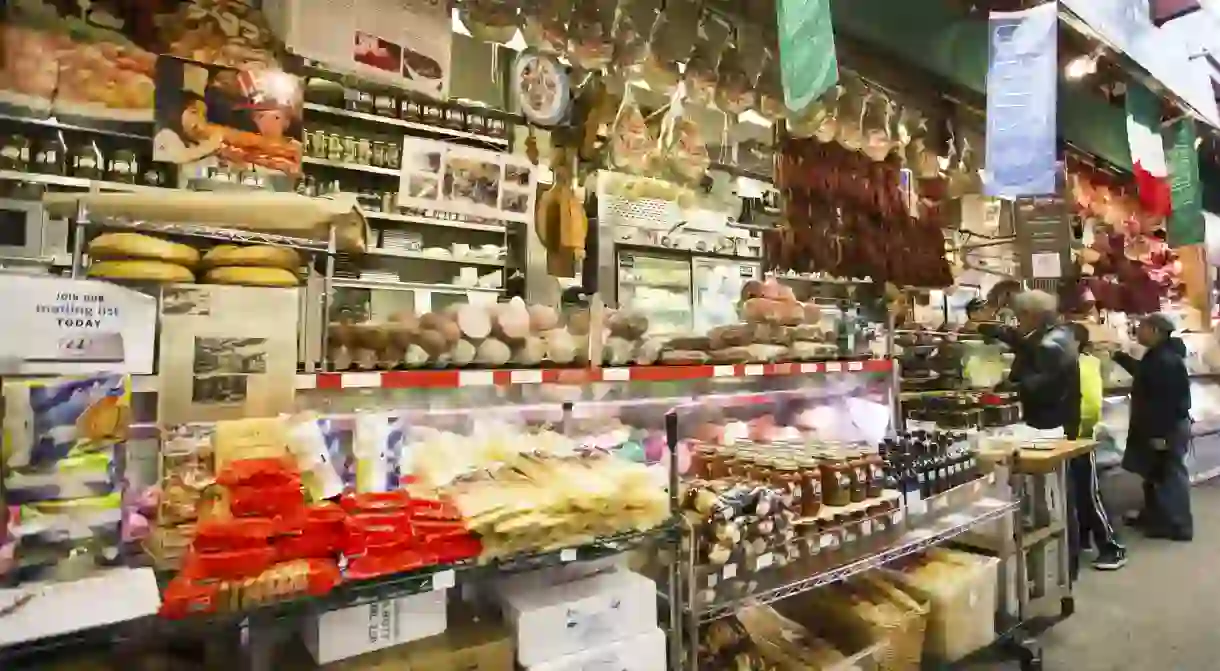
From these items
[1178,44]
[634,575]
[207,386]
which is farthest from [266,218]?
[1178,44]

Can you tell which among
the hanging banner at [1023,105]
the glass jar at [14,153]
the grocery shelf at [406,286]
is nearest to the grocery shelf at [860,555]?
the hanging banner at [1023,105]

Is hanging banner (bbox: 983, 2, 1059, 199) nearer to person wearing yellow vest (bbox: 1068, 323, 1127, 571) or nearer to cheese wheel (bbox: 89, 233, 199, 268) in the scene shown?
person wearing yellow vest (bbox: 1068, 323, 1127, 571)

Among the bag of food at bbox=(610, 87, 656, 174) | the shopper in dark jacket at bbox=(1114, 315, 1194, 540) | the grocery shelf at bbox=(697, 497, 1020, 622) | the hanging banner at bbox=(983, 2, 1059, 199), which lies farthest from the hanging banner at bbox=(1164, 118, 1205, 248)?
the bag of food at bbox=(610, 87, 656, 174)

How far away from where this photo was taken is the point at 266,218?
2141 millimetres

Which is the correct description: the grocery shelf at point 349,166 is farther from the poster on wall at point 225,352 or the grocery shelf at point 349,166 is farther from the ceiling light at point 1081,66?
the ceiling light at point 1081,66

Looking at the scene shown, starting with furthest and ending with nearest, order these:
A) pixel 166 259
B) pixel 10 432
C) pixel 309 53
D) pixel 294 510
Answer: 1. pixel 309 53
2. pixel 166 259
3. pixel 294 510
4. pixel 10 432

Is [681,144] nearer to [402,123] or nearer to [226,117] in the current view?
[402,123]

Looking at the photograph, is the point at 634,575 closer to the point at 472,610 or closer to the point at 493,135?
the point at 472,610

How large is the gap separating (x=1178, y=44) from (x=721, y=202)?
504 centimetres

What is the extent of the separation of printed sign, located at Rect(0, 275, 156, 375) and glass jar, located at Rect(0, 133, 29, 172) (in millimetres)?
2939

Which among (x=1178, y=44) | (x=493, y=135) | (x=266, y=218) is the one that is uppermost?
(x=1178, y=44)

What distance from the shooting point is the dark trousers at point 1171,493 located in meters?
6.70

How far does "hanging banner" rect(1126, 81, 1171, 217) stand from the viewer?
6.45 metres

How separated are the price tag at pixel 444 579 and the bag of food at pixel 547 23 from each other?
2450 millimetres
